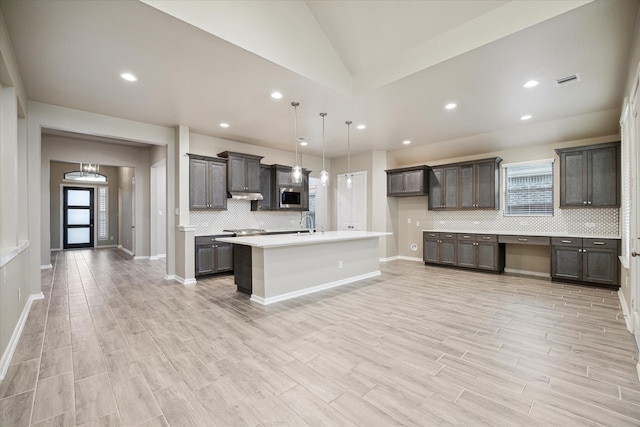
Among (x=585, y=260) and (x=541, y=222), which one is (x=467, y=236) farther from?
(x=585, y=260)

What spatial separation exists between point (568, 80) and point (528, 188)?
2962 mm

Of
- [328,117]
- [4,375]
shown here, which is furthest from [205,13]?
[4,375]

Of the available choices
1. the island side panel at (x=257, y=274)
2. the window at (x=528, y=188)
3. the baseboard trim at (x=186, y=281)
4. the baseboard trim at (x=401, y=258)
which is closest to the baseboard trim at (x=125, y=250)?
the baseboard trim at (x=186, y=281)

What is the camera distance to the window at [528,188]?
5.76 metres

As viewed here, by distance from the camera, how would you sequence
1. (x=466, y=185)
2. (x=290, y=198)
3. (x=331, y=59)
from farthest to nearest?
(x=290, y=198)
(x=466, y=185)
(x=331, y=59)

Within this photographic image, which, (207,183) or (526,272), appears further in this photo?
(526,272)

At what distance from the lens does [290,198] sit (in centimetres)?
717

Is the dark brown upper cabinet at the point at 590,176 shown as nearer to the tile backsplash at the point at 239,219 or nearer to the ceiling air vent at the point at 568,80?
the ceiling air vent at the point at 568,80

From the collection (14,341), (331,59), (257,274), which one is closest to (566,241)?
(331,59)

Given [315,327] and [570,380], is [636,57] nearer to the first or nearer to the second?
[570,380]

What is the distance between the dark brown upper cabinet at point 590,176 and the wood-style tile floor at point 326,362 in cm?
168

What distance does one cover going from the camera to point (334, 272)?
4.96 metres

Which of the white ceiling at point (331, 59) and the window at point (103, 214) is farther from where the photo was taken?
the window at point (103, 214)

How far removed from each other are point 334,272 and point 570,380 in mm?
3250
